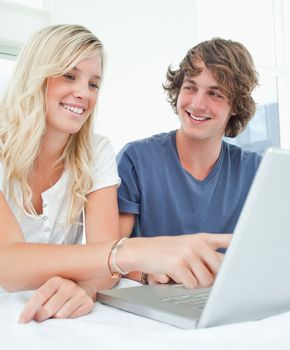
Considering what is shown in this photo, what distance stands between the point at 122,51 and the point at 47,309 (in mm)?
3210

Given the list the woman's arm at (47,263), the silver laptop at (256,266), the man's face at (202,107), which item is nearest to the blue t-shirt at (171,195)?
the man's face at (202,107)

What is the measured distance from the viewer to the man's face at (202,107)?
155 centimetres

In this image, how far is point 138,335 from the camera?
1.75 ft

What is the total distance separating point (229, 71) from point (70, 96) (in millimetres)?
571

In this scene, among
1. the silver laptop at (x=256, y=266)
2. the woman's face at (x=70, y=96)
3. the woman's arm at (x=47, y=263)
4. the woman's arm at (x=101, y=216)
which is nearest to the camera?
the silver laptop at (x=256, y=266)

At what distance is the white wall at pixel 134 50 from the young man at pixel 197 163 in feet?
6.35

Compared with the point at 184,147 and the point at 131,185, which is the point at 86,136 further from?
the point at 184,147

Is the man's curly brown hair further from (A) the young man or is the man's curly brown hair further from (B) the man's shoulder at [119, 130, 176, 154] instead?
(B) the man's shoulder at [119, 130, 176, 154]

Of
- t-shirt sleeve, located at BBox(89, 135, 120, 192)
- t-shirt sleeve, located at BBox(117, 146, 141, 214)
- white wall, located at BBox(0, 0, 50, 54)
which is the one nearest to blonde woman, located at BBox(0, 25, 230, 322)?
t-shirt sleeve, located at BBox(89, 135, 120, 192)

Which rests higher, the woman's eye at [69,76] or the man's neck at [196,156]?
the woman's eye at [69,76]

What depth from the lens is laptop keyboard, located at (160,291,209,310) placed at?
0.66m

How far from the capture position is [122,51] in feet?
12.0

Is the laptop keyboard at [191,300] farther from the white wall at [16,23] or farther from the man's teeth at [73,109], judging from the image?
the white wall at [16,23]

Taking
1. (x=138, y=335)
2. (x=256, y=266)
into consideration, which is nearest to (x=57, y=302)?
(x=138, y=335)
